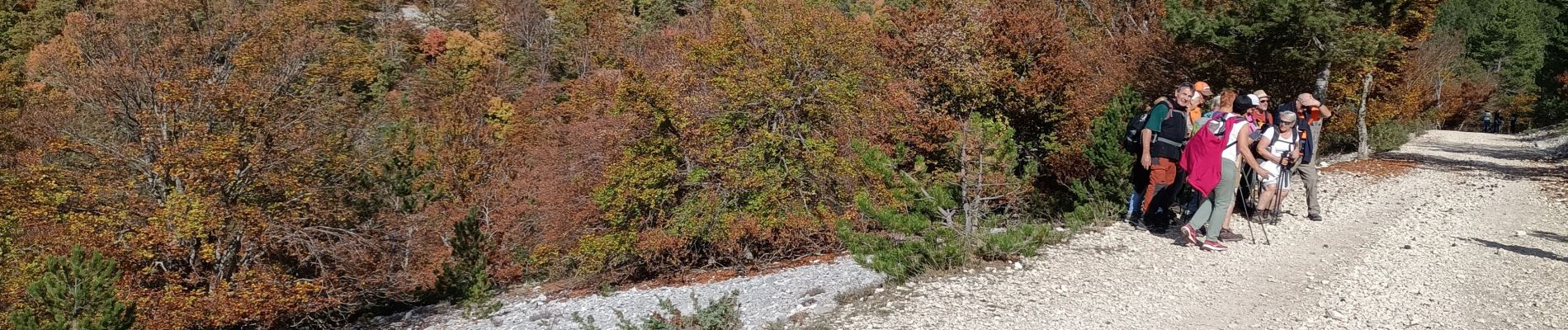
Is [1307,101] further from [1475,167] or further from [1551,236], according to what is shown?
[1475,167]

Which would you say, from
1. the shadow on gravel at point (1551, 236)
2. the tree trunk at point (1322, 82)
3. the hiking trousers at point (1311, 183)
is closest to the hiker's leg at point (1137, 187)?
the hiking trousers at point (1311, 183)

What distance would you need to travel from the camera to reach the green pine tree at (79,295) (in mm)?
13188

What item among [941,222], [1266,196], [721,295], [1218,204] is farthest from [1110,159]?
[721,295]

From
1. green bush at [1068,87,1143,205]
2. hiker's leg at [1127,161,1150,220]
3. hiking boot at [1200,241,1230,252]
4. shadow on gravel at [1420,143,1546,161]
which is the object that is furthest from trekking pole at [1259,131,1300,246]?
shadow on gravel at [1420,143,1546,161]

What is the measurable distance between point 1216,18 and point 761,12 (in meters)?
13.0

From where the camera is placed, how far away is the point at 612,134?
820 inches

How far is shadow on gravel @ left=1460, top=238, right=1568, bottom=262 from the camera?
785 centimetres

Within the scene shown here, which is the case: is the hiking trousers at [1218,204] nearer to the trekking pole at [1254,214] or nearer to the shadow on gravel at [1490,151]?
the trekking pole at [1254,214]

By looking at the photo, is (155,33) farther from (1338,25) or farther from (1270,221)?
(1338,25)

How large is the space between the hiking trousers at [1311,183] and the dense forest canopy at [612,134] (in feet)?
5.94

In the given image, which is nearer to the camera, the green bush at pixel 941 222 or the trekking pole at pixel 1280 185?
the green bush at pixel 941 222

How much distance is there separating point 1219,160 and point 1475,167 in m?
13.4

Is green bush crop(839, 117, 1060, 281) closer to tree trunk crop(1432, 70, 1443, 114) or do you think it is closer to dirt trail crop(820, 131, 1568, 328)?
dirt trail crop(820, 131, 1568, 328)

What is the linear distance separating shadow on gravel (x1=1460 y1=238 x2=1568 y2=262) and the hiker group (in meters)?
1.36
